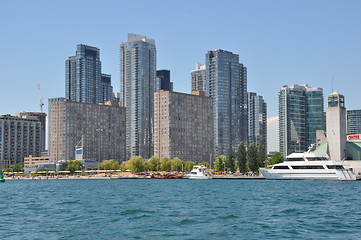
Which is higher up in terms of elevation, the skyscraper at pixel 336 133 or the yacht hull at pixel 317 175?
the skyscraper at pixel 336 133

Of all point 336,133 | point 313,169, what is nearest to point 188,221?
point 313,169

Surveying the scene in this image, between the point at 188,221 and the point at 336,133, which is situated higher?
the point at 336,133

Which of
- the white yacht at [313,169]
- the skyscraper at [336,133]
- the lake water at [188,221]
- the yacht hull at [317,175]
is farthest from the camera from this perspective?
the skyscraper at [336,133]

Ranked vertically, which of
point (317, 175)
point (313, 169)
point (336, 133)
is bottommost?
point (317, 175)

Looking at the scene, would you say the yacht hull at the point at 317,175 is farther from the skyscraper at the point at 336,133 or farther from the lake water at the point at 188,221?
the lake water at the point at 188,221

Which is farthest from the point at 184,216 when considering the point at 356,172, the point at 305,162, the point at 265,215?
the point at 356,172

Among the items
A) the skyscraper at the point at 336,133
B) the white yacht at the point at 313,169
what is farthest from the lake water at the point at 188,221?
the skyscraper at the point at 336,133

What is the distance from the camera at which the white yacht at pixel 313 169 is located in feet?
539

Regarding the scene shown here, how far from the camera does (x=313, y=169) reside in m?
166

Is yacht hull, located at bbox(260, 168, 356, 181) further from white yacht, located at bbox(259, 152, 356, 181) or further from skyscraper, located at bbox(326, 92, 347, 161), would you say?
skyscraper, located at bbox(326, 92, 347, 161)

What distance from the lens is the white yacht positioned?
16438 cm

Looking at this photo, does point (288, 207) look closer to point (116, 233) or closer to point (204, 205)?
point (204, 205)

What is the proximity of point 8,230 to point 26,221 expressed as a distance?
7088mm

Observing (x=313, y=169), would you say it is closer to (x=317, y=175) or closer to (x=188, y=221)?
(x=317, y=175)
